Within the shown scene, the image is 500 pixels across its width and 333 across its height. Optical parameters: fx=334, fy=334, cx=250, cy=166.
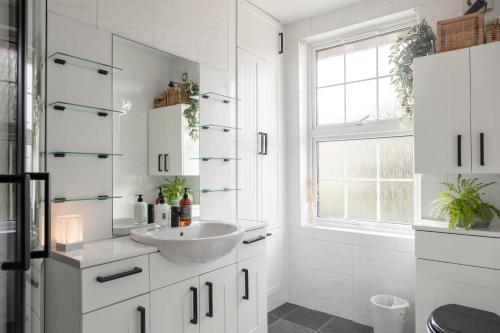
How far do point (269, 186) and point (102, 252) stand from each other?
5.81 ft

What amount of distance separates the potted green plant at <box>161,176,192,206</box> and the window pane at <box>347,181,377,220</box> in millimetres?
1569

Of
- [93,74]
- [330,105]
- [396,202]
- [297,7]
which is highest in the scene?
[297,7]

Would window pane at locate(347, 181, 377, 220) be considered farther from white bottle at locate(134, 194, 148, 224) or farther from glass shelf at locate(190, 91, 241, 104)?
white bottle at locate(134, 194, 148, 224)

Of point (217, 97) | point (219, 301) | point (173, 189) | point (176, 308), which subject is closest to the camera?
point (176, 308)

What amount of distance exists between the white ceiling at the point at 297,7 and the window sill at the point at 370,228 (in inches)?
75.3

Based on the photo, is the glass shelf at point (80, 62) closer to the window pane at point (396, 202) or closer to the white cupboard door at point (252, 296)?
the white cupboard door at point (252, 296)

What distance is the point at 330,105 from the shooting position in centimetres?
316

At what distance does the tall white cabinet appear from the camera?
2764 mm

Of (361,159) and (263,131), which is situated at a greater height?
(263,131)

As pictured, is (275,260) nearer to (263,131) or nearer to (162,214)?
(263,131)

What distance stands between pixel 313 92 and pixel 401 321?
2078 mm

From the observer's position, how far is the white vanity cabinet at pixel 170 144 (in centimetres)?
206

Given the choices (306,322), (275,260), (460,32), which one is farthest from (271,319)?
(460,32)

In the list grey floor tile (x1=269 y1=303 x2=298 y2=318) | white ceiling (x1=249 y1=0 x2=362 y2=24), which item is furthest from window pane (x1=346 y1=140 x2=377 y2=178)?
grey floor tile (x1=269 y1=303 x2=298 y2=318)
